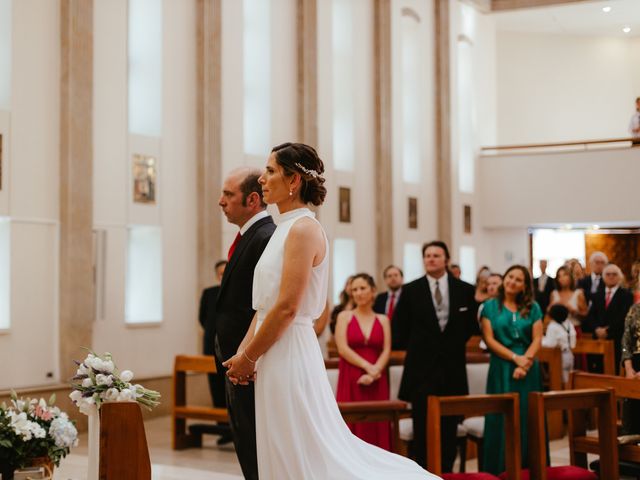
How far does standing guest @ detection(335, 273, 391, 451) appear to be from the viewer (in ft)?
27.8

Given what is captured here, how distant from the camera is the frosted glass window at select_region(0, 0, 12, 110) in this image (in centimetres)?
1152

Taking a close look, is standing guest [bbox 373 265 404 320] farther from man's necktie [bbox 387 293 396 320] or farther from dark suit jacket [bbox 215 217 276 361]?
dark suit jacket [bbox 215 217 276 361]

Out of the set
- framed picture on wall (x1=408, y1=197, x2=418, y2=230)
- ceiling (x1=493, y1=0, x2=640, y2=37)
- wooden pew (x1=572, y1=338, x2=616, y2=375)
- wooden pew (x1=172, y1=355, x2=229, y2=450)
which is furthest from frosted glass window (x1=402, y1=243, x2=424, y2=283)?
wooden pew (x1=172, y1=355, x2=229, y2=450)

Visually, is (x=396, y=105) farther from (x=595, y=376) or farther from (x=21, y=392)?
(x=595, y=376)

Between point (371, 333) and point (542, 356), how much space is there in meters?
3.03

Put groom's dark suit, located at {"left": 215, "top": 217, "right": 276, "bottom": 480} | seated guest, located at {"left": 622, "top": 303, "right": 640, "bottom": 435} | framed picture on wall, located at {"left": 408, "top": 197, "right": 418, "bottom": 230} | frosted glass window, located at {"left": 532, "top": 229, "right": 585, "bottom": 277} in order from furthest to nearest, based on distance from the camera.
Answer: frosted glass window, located at {"left": 532, "top": 229, "right": 585, "bottom": 277} → framed picture on wall, located at {"left": 408, "top": 197, "right": 418, "bottom": 230} → seated guest, located at {"left": 622, "top": 303, "right": 640, "bottom": 435} → groom's dark suit, located at {"left": 215, "top": 217, "right": 276, "bottom": 480}

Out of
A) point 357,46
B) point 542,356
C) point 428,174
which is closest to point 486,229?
point 428,174

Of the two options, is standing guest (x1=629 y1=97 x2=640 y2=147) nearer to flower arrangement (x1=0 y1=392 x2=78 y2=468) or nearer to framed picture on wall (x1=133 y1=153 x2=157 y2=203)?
framed picture on wall (x1=133 y1=153 x2=157 y2=203)

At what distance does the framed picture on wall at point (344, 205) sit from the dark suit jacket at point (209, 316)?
6818 mm

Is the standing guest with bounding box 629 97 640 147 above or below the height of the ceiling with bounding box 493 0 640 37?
below

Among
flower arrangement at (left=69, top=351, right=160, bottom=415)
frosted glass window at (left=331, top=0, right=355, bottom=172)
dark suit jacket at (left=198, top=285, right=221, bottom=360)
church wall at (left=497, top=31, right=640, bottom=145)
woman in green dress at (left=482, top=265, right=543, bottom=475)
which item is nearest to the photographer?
flower arrangement at (left=69, top=351, right=160, bottom=415)

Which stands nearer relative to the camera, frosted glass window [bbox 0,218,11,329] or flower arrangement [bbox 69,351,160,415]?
flower arrangement [bbox 69,351,160,415]

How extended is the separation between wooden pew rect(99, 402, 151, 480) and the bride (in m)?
0.43

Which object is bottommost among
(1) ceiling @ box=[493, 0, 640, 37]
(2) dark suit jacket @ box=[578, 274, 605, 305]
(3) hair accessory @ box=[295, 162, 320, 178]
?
(2) dark suit jacket @ box=[578, 274, 605, 305]
